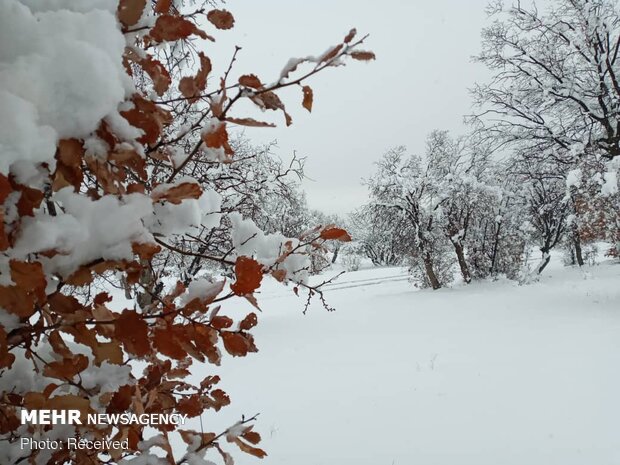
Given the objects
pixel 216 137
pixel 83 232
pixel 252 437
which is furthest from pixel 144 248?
pixel 252 437

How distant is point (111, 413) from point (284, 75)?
2.29 feet

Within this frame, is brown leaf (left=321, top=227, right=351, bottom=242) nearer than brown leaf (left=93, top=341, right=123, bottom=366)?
No

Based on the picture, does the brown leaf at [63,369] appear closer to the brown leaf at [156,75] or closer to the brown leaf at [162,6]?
the brown leaf at [156,75]

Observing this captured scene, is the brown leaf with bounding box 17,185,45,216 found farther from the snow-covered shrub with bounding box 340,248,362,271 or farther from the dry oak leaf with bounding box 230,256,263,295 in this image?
the snow-covered shrub with bounding box 340,248,362,271

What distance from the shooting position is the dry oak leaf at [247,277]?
0.62 metres

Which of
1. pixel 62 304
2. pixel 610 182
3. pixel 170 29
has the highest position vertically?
pixel 610 182

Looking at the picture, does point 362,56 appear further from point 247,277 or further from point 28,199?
point 28,199

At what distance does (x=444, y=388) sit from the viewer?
4.07 meters

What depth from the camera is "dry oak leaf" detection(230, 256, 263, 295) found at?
618 mm

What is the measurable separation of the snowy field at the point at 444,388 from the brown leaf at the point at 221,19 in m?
2.93

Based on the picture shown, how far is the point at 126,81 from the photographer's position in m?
0.65

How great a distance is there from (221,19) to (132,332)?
0.57 meters

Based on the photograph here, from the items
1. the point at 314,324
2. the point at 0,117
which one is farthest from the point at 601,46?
the point at 0,117

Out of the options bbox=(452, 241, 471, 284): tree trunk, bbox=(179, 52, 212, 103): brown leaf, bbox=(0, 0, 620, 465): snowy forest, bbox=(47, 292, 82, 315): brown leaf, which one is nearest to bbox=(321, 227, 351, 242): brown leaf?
bbox=(0, 0, 620, 465): snowy forest
